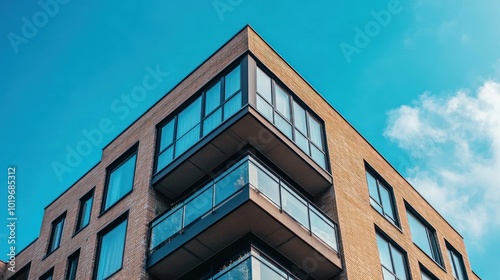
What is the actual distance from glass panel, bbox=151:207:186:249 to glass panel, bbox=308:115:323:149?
208 inches

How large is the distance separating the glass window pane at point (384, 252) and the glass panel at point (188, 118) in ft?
23.3

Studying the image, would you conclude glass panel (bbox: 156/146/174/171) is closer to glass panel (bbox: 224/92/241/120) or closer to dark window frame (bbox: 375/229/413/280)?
glass panel (bbox: 224/92/241/120)

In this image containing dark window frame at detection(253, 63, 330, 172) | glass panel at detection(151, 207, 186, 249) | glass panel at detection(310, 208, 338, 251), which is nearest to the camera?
glass panel at detection(151, 207, 186, 249)

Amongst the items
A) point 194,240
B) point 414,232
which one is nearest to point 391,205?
point 414,232

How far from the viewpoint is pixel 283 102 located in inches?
823

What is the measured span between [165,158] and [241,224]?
446cm

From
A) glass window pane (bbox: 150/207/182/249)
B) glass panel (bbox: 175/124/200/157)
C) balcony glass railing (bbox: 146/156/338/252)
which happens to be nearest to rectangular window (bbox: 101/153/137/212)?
glass panel (bbox: 175/124/200/157)

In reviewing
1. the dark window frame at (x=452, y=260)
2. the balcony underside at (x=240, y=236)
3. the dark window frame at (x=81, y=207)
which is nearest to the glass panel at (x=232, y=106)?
the balcony underside at (x=240, y=236)

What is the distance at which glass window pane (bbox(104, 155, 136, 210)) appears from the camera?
21.9 meters

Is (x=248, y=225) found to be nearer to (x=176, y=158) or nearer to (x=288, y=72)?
(x=176, y=158)

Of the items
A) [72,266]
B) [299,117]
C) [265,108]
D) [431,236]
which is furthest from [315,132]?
[72,266]

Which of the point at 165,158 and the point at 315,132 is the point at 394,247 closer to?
the point at 315,132

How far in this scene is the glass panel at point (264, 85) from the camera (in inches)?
787

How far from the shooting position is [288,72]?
864 inches
